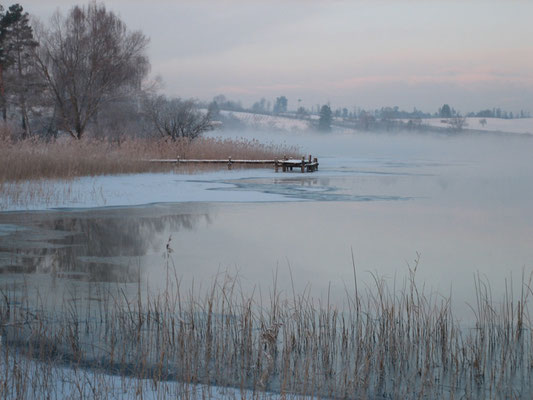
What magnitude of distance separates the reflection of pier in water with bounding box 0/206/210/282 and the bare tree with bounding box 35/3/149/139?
22836 mm

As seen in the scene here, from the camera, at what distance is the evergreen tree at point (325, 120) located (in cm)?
13177

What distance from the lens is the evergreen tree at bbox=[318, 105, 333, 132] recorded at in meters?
132

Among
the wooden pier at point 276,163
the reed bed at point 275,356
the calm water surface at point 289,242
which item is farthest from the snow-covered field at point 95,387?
the wooden pier at point 276,163

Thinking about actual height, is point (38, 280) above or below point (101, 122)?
below

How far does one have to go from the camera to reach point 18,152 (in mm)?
21500

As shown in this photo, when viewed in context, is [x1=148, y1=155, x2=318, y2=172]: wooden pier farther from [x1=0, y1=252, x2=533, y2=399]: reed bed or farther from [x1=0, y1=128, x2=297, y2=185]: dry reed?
[x1=0, y1=252, x2=533, y2=399]: reed bed

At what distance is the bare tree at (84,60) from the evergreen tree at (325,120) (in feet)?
315

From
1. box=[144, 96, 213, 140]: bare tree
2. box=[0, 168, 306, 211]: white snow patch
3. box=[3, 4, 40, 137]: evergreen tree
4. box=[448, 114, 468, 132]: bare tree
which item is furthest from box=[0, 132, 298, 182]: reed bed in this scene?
box=[448, 114, 468, 132]: bare tree

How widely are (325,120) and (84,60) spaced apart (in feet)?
327

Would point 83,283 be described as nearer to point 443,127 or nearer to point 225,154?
point 225,154

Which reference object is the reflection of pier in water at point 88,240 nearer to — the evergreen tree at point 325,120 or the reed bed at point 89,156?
the reed bed at point 89,156

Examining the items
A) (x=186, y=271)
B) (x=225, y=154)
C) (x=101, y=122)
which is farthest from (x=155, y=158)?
(x=186, y=271)

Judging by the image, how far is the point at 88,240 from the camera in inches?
438

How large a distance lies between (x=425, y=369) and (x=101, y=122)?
4161cm
